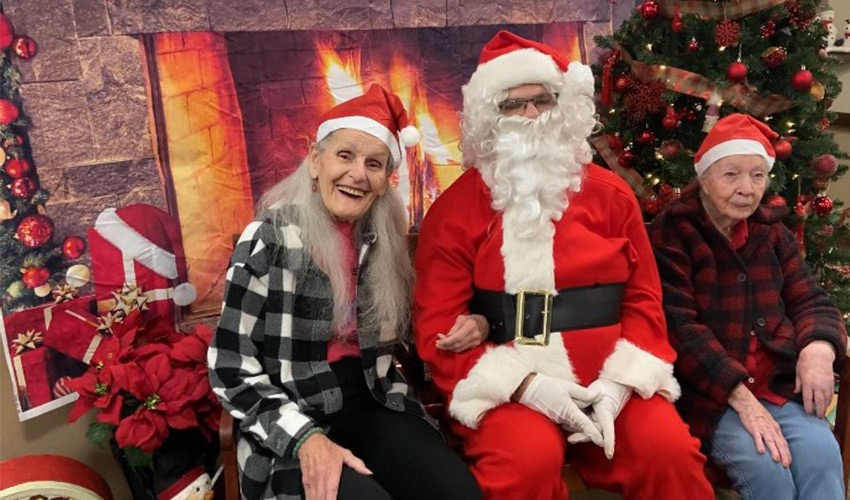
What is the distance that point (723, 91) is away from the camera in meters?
2.48

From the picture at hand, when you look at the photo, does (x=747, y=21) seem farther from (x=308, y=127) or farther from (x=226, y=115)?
(x=226, y=115)

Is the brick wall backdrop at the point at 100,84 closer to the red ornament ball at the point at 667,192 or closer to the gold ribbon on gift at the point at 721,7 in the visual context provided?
the gold ribbon on gift at the point at 721,7

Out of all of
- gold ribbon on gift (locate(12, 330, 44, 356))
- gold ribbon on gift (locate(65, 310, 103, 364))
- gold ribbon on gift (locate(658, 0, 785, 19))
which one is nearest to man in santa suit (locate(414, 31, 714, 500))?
gold ribbon on gift (locate(658, 0, 785, 19))

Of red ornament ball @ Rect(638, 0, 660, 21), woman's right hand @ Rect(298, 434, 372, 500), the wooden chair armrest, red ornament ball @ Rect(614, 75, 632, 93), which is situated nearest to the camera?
woman's right hand @ Rect(298, 434, 372, 500)

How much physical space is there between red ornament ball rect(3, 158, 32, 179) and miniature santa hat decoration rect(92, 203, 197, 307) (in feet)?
0.85

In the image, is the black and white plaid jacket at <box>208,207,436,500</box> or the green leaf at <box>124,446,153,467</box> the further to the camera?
the green leaf at <box>124,446,153,467</box>

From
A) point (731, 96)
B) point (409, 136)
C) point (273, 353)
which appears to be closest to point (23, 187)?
point (273, 353)

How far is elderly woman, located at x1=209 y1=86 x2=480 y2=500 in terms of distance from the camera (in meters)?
1.64

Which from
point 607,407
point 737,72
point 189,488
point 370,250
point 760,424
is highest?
point 737,72

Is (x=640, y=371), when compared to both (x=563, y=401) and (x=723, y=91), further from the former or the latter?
(x=723, y=91)

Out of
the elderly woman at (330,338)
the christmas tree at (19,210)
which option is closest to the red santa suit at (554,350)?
the elderly woman at (330,338)

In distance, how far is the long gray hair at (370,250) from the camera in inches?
69.7

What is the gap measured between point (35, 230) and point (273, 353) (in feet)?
3.21

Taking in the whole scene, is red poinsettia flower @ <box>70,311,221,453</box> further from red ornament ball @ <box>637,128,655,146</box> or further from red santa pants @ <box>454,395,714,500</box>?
red ornament ball @ <box>637,128,655,146</box>
